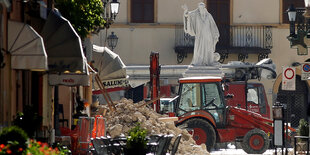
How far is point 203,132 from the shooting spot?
34.2 m

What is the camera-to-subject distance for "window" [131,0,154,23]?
5409 centimetres

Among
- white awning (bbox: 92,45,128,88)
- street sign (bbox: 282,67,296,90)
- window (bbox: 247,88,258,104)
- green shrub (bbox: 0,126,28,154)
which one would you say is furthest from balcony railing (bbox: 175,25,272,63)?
green shrub (bbox: 0,126,28,154)

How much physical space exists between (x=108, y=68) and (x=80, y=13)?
38.5 feet

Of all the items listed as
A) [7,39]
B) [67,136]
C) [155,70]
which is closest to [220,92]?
[155,70]

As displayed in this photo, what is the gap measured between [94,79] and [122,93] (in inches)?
664

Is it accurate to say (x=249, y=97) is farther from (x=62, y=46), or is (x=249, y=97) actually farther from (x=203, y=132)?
(x=62, y=46)

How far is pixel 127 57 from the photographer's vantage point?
53.6 m

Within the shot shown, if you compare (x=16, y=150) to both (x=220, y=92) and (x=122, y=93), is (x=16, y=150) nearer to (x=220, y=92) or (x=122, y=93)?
(x=220, y=92)

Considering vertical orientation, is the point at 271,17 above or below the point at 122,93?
above

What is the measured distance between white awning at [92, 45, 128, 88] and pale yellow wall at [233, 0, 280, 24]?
17.2m

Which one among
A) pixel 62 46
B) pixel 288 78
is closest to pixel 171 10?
pixel 288 78

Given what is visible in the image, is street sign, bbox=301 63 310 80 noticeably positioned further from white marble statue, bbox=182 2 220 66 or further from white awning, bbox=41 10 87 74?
white marble statue, bbox=182 2 220 66

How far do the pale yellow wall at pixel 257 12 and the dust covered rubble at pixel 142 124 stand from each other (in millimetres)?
22778

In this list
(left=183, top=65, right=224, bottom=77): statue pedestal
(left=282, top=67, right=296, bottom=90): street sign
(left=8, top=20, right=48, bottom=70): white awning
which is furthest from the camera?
(left=183, top=65, right=224, bottom=77): statue pedestal
